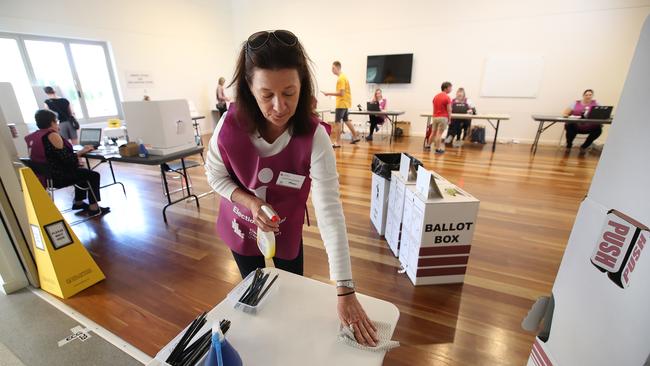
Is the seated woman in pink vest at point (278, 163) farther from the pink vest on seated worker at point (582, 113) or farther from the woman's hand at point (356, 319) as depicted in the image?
the pink vest on seated worker at point (582, 113)

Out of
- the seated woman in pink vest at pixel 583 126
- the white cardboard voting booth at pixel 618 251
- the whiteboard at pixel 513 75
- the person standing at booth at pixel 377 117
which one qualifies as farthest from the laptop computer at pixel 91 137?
the seated woman in pink vest at pixel 583 126

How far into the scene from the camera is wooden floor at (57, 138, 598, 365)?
5.12ft

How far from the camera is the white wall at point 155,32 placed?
488 centimetres

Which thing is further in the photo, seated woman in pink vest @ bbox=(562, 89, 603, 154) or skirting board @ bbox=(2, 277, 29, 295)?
seated woman in pink vest @ bbox=(562, 89, 603, 154)

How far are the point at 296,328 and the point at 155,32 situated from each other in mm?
8013

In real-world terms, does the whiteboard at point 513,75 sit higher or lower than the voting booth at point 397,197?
higher

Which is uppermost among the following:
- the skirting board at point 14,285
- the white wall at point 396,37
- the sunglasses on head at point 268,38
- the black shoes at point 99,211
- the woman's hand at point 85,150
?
the white wall at point 396,37

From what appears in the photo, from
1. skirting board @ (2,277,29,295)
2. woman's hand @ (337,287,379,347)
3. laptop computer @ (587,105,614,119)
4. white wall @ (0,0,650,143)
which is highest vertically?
white wall @ (0,0,650,143)

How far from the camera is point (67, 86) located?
17.9ft

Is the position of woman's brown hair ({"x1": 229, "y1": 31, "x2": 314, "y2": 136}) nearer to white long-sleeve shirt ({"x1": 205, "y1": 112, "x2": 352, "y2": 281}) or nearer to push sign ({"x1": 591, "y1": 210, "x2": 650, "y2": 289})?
white long-sleeve shirt ({"x1": 205, "y1": 112, "x2": 352, "y2": 281})

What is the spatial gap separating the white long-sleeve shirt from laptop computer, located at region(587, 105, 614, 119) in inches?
252

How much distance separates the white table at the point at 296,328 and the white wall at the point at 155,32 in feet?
21.8

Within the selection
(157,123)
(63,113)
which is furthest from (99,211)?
(63,113)

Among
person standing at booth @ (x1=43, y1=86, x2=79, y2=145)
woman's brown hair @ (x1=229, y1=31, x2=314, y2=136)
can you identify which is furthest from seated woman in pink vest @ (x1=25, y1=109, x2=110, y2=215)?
woman's brown hair @ (x1=229, y1=31, x2=314, y2=136)
